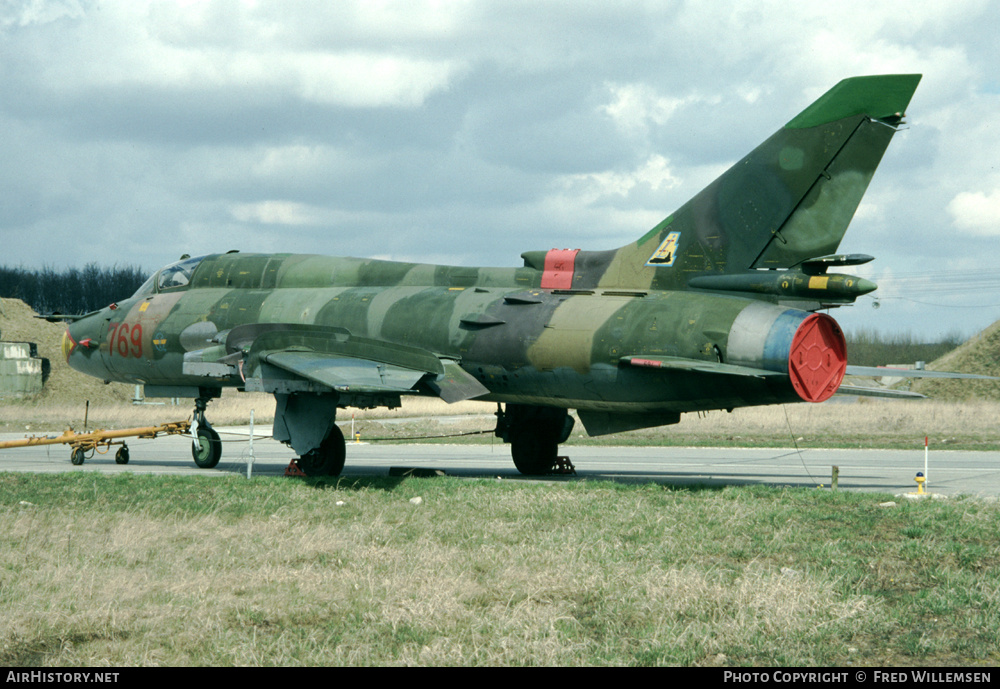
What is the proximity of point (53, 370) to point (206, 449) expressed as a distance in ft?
169

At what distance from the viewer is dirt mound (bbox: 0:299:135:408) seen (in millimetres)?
60981

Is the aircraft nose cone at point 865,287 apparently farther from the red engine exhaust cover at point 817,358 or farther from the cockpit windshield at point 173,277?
the cockpit windshield at point 173,277

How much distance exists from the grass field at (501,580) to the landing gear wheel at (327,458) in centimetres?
317

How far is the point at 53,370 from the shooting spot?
64188 millimetres

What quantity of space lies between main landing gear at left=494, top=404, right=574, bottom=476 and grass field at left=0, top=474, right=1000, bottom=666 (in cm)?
517

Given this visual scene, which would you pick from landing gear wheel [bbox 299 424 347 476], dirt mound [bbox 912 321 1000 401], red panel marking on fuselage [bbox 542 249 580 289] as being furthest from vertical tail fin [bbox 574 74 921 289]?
dirt mound [bbox 912 321 1000 401]

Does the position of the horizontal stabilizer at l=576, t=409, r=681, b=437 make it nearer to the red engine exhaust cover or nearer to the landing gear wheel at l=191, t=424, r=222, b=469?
the red engine exhaust cover

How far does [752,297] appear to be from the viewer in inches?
551

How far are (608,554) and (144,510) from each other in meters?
6.28

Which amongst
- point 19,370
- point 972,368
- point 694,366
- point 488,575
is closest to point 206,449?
point 694,366

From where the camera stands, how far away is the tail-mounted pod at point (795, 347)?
42.8 feet

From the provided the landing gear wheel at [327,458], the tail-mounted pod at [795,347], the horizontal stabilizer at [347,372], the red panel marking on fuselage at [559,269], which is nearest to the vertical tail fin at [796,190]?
the tail-mounted pod at [795,347]

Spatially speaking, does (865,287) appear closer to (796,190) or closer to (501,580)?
(796,190)

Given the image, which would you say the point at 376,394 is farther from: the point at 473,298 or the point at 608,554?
the point at 608,554
